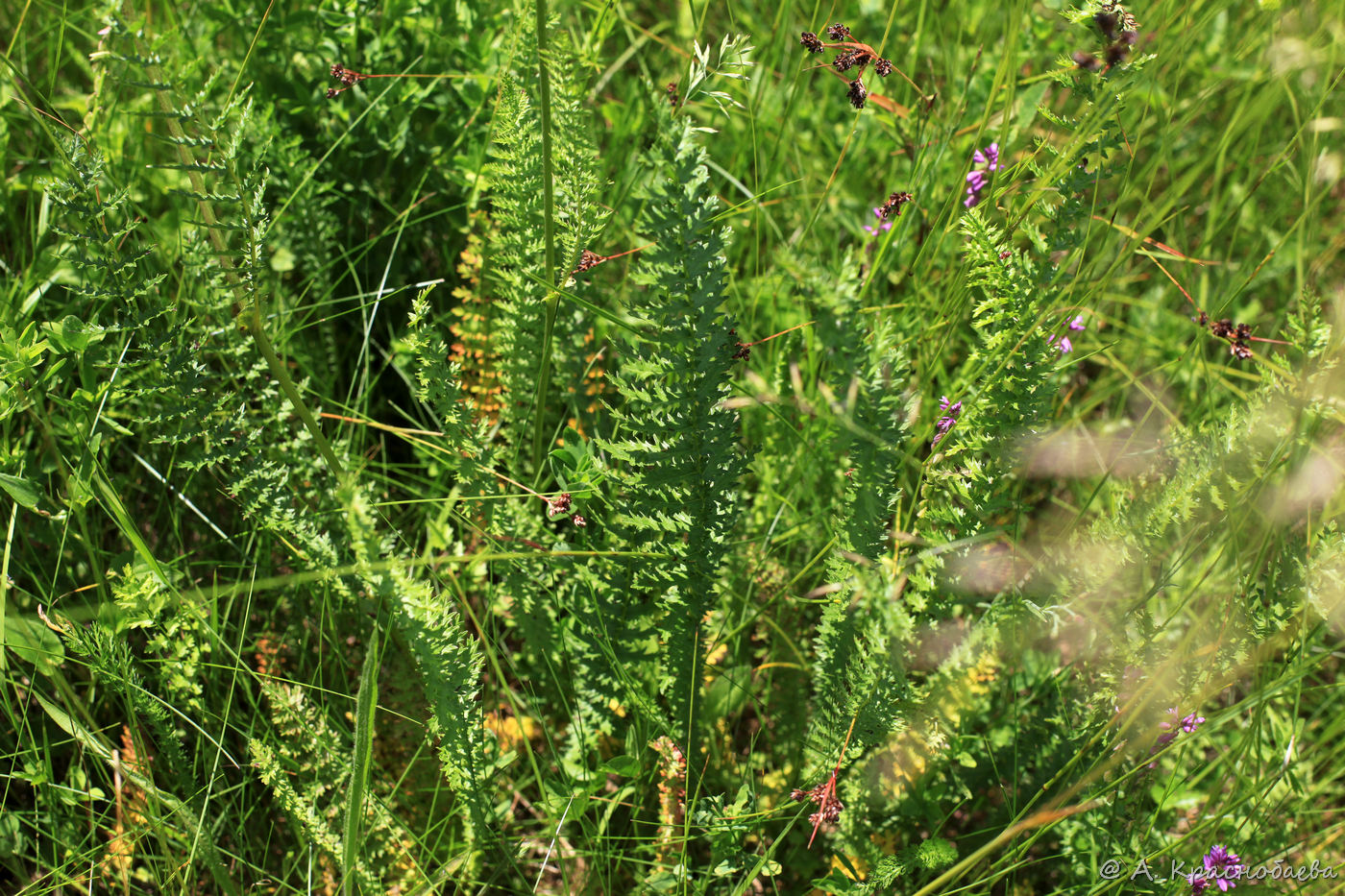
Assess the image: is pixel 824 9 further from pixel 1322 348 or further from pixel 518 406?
pixel 1322 348

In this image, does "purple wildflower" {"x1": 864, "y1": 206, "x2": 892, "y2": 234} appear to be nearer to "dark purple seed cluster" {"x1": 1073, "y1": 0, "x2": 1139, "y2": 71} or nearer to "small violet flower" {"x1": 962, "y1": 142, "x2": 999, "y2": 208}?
"small violet flower" {"x1": 962, "y1": 142, "x2": 999, "y2": 208}

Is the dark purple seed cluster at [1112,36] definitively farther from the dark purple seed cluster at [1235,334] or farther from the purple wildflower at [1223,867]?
the purple wildflower at [1223,867]

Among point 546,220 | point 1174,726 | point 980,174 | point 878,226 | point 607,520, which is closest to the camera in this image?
point 546,220

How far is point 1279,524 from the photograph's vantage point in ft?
5.08

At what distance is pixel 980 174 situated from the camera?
2.03 meters

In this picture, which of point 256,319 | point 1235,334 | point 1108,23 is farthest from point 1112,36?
point 256,319

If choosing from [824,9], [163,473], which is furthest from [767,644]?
[824,9]

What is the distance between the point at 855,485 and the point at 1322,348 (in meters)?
0.82

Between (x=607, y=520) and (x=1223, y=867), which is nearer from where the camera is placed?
(x=1223, y=867)

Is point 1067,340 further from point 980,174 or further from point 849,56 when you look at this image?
point 849,56

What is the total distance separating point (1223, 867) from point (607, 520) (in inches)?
49.9

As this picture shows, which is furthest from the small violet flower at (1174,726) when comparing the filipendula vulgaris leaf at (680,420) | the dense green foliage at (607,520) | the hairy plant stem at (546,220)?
the hairy plant stem at (546,220)

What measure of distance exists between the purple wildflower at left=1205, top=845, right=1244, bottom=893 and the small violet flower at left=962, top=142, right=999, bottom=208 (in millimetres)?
1314

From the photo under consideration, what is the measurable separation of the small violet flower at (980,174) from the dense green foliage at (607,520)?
23 mm
